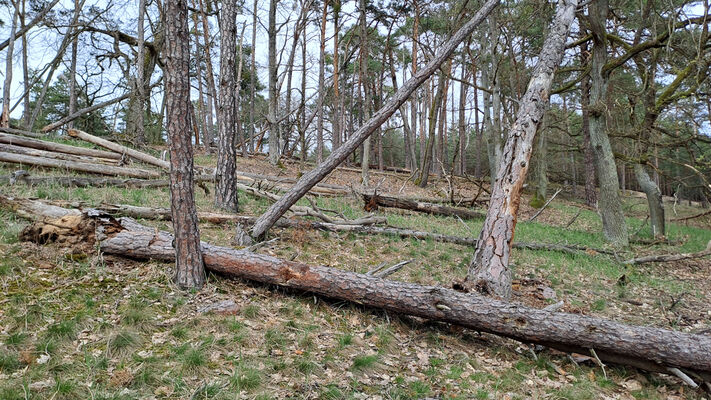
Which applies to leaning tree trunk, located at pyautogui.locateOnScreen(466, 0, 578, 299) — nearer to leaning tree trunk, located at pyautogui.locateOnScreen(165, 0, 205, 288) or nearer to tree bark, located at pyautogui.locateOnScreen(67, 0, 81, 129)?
leaning tree trunk, located at pyautogui.locateOnScreen(165, 0, 205, 288)

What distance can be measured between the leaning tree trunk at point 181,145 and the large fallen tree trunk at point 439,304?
0.37 meters

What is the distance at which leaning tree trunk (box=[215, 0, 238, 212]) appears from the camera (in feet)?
25.9

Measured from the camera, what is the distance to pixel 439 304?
455 cm

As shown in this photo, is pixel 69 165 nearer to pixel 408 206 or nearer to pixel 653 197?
pixel 408 206

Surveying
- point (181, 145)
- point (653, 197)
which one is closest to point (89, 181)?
point (181, 145)

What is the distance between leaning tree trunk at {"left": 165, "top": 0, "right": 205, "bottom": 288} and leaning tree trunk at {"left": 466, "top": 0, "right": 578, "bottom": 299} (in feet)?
12.3

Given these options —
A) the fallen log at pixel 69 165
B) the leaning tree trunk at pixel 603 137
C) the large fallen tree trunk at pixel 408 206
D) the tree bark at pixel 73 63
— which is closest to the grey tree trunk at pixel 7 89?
the tree bark at pixel 73 63

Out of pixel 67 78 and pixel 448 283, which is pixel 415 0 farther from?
pixel 67 78

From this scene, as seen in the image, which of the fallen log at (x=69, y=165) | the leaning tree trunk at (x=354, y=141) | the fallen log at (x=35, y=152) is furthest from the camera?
the fallen log at (x=35, y=152)

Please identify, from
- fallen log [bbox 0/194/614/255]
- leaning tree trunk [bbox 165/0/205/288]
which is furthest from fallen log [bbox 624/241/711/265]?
leaning tree trunk [bbox 165/0/205/288]

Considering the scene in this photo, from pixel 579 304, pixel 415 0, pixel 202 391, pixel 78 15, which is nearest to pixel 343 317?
pixel 202 391

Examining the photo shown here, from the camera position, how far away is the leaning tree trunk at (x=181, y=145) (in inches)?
159

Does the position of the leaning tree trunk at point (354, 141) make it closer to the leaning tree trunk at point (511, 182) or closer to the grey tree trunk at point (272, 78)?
the leaning tree trunk at point (511, 182)

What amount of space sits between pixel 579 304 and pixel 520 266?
1.66 meters
